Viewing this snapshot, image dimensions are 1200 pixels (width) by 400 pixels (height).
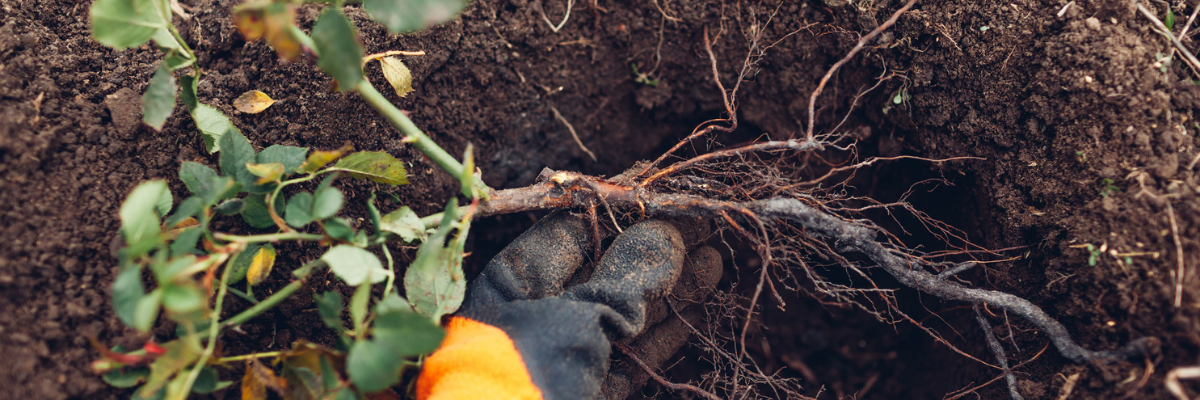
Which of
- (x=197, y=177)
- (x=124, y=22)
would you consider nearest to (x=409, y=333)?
(x=197, y=177)

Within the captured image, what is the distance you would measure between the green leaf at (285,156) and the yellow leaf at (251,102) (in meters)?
0.23

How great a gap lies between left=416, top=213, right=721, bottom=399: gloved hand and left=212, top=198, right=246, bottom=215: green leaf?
424mm

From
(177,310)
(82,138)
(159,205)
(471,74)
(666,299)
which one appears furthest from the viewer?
(471,74)

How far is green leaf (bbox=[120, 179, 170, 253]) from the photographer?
0.72 meters

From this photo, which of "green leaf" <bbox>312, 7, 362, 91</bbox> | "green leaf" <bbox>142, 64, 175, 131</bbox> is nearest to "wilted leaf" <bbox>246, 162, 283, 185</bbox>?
"green leaf" <bbox>142, 64, 175, 131</bbox>

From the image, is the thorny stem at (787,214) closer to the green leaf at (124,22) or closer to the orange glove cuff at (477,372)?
the orange glove cuff at (477,372)

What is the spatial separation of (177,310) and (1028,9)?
1632mm

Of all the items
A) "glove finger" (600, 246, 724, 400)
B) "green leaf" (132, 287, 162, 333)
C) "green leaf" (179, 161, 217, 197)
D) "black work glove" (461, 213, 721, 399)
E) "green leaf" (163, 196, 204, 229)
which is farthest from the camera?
"glove finger" (600, 246, 724, 400)

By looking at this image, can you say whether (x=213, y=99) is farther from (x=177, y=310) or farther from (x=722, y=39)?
(x=722, y=39)

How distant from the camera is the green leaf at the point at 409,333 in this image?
753 mm

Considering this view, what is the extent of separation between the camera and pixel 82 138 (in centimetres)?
103

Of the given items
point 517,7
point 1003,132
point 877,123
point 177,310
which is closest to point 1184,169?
point 1003,132

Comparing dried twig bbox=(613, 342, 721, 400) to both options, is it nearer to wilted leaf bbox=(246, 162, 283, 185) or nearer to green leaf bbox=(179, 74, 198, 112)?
wilted leaf bbox=(246, 162, 283, 185)

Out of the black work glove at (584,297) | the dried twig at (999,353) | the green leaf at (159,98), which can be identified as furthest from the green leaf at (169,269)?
the dried twig at (999,353)
